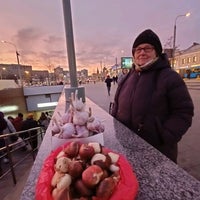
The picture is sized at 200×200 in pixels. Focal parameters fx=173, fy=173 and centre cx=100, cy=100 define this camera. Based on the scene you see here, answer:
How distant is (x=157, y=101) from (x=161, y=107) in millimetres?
72

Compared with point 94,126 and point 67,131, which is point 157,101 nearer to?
point 94,126

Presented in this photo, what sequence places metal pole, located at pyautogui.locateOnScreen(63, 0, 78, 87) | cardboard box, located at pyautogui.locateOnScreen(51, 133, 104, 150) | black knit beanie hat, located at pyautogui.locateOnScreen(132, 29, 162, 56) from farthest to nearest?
1. metal pole, located at pyautogui.locateOnScreen(63, 0, 78, 87)
2. black knit beanie hat, located at pyautogui.locateOnScreen(132, 29, 162, 56)
3. cardboard box, located at pyautogui.locateOnScreen(51, 133, 104, 150)

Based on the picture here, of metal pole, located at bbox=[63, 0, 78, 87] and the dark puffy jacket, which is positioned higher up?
metal pole, located at bbox=[63, 0, 78, 87]

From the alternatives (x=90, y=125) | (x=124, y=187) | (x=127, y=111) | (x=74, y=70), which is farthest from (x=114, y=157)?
(x=74, y=70)

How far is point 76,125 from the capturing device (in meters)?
1.11

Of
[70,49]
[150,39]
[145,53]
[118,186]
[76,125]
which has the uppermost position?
[70,49]

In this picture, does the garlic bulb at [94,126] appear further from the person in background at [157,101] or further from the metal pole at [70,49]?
the metal pole at [70,49]

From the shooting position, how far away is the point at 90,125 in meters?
1.11

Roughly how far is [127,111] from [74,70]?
2756 mm

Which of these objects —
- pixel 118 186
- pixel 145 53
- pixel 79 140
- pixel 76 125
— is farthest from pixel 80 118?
pixel 145 53

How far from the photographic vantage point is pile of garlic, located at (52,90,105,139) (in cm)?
106

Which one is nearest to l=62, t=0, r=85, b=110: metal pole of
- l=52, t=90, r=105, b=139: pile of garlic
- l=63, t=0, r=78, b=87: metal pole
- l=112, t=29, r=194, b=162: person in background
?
l=63, t=0, r=78, b=87: metal pole

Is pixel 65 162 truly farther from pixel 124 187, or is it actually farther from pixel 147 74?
pixel 147 74

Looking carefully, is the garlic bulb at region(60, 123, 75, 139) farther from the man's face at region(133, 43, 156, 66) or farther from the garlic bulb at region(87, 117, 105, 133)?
the man's face at region(133, 43, 156, 66)
